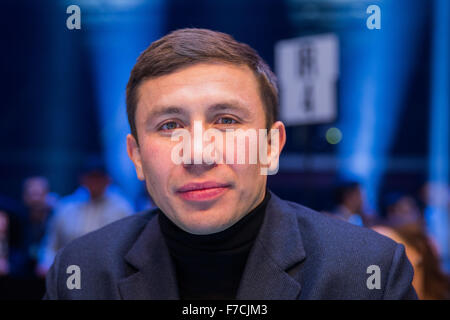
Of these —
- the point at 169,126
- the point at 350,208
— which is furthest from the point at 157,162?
the point at 350,208

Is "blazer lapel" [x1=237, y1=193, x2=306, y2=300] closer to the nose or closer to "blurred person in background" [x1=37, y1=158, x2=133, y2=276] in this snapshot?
the nose

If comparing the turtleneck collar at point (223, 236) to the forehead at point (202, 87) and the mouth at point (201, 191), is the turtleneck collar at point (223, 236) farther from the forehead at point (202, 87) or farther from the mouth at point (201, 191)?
the forehead at point (202, 87)

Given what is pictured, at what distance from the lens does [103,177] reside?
2.34 m

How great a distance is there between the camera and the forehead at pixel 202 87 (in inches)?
52.4

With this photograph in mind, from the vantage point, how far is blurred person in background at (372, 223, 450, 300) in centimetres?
206

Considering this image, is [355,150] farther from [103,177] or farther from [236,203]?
[103,177]

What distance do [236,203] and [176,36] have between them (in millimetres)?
540

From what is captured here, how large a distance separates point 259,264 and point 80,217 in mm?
862

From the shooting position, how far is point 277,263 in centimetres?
143

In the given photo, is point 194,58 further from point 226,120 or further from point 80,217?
point 80,217

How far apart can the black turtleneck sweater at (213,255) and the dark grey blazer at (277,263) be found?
0.13 ft

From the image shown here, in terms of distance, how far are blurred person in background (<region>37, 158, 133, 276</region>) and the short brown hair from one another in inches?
20.5

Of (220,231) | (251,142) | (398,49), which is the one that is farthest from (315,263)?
(398,49)
